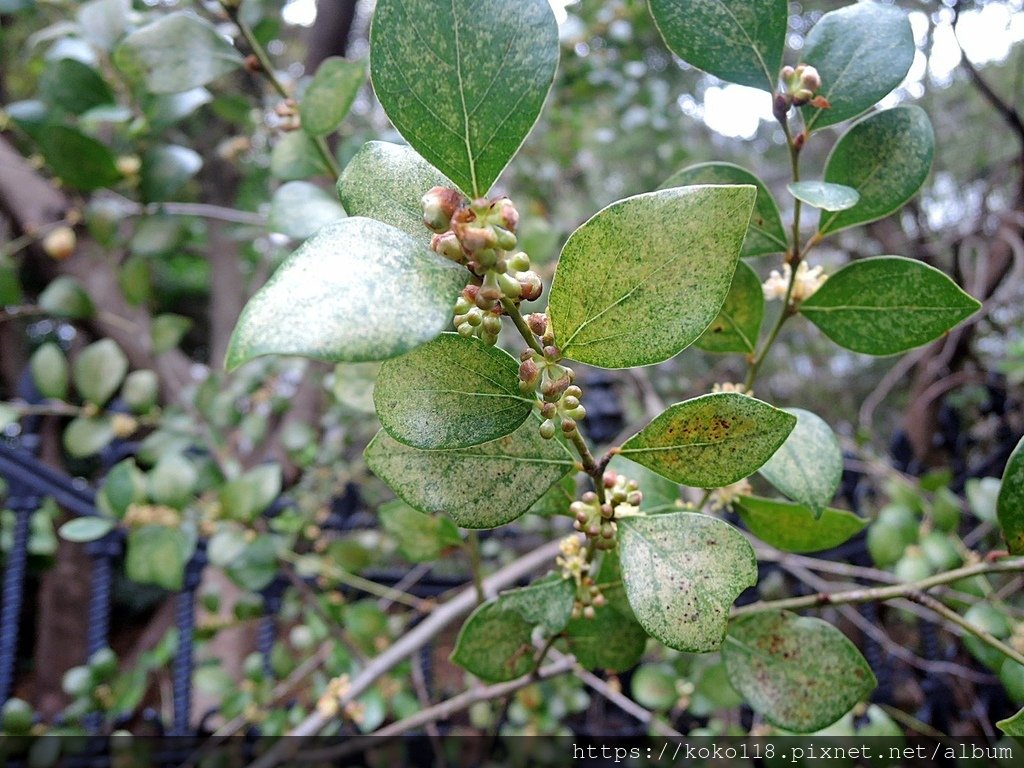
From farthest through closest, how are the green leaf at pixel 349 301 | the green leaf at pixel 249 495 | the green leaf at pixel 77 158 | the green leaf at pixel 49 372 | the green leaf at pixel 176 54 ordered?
the green leaf at pixel 49 372 → the green leaf at pixel 249 495 → the green leaf at pixel 77 158 → the green leaf at pixel 176 54 → the green leaf at pixel 349 301

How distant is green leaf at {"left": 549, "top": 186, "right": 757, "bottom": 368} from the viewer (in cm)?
26

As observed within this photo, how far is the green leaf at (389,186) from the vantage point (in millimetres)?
314

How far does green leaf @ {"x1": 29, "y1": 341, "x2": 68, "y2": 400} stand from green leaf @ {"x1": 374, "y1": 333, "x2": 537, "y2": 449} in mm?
1010

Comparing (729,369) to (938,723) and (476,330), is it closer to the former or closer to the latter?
(938,723)

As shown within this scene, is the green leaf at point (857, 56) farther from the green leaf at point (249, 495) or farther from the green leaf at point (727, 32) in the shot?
the green leaf at point (249, 495)

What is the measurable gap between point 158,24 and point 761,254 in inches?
A: 23.0

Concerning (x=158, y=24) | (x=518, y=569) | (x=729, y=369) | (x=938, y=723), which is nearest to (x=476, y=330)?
(x=158, y=24)

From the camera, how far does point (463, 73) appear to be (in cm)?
28

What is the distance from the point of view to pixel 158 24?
1.96 feet

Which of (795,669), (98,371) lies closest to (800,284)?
(795,669)

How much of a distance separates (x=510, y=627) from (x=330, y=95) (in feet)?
1.47

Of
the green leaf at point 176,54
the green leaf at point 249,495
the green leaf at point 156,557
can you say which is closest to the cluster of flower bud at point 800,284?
the green leaf at point 176,54

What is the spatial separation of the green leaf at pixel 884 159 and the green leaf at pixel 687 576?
8.9 inches

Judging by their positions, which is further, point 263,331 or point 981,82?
point 981,82
